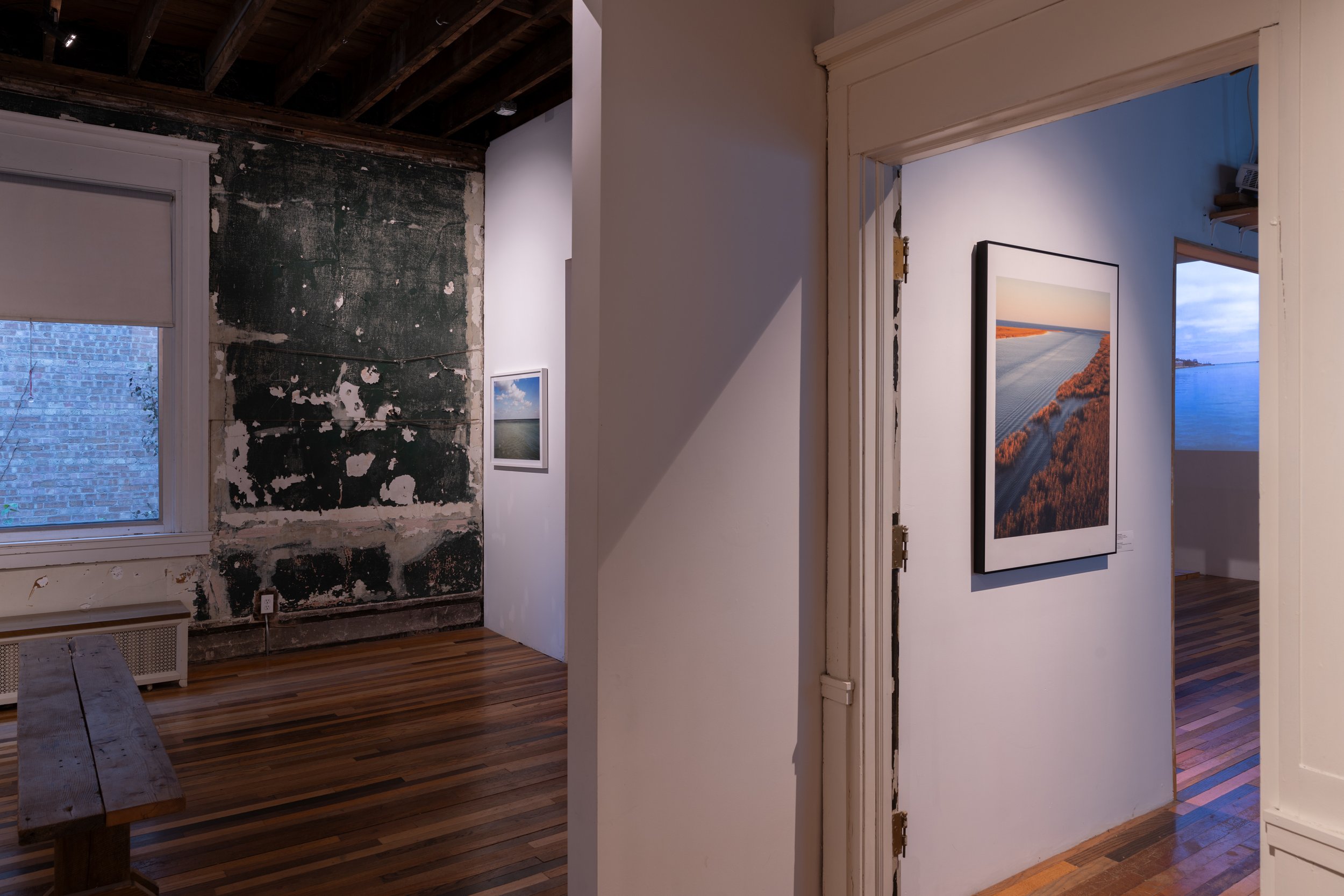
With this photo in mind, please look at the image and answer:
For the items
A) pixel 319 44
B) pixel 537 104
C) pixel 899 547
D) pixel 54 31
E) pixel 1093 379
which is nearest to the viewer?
pixel 899 547

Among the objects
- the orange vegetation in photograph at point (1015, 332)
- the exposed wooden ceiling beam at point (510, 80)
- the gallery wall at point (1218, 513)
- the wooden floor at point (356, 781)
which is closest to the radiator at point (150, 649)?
the wooden floor at point (356, 781)

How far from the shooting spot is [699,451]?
7.06 feet

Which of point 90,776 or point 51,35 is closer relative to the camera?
point 90,776

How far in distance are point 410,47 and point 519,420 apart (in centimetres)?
232

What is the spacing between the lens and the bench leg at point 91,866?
2.49 meters

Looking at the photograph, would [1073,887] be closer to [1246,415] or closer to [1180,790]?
[1180,790]

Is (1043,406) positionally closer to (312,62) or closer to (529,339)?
(529,339)

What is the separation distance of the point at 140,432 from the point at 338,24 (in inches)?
103

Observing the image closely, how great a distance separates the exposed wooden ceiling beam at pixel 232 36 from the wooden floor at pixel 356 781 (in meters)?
3.41

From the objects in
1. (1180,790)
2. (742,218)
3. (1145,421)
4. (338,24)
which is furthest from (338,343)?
(1180,790)

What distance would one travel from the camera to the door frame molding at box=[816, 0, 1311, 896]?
1560 millimetres

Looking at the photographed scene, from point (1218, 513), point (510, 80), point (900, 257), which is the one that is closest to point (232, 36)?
point (510, 80)

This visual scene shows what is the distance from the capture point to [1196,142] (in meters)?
3.64

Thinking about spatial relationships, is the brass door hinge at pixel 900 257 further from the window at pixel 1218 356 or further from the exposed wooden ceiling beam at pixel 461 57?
the window at pixel 1218 356
